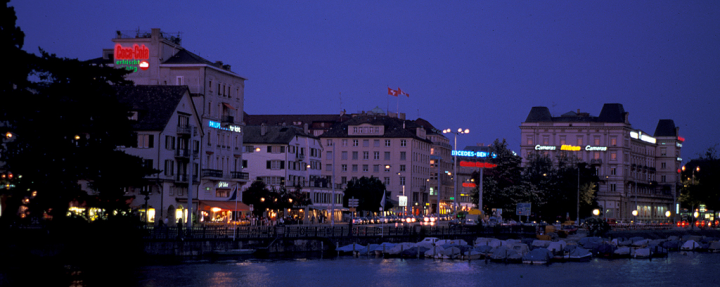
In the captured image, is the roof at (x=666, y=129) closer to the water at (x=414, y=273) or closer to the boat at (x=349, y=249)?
the water at (x=414, y=273)

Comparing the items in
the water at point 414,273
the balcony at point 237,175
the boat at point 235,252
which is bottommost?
the water at point 414,273

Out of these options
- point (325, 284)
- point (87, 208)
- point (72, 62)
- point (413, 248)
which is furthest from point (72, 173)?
point (413, 248)

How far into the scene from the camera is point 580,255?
255 ft

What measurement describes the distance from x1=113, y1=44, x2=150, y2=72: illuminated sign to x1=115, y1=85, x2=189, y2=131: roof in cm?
806

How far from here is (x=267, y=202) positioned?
325ft

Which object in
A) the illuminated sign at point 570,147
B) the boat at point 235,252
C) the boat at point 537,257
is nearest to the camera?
the boat at point 235,252

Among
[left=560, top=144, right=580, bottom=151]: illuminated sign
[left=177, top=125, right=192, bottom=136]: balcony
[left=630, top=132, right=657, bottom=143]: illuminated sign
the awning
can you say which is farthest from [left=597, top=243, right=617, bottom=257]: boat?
[left=630, top=132, right=657, bottom=143]: illuminated sign

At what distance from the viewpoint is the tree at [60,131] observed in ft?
133

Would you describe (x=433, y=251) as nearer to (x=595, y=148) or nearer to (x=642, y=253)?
(x=642, y=253)

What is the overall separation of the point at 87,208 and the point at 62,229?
264cm

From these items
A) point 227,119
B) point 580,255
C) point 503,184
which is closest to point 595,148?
point 503,184

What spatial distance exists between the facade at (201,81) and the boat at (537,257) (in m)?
34.7

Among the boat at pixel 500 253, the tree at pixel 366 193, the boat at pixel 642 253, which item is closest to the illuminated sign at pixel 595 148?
the tree at pixel 366 193

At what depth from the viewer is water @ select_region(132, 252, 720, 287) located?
186ft
